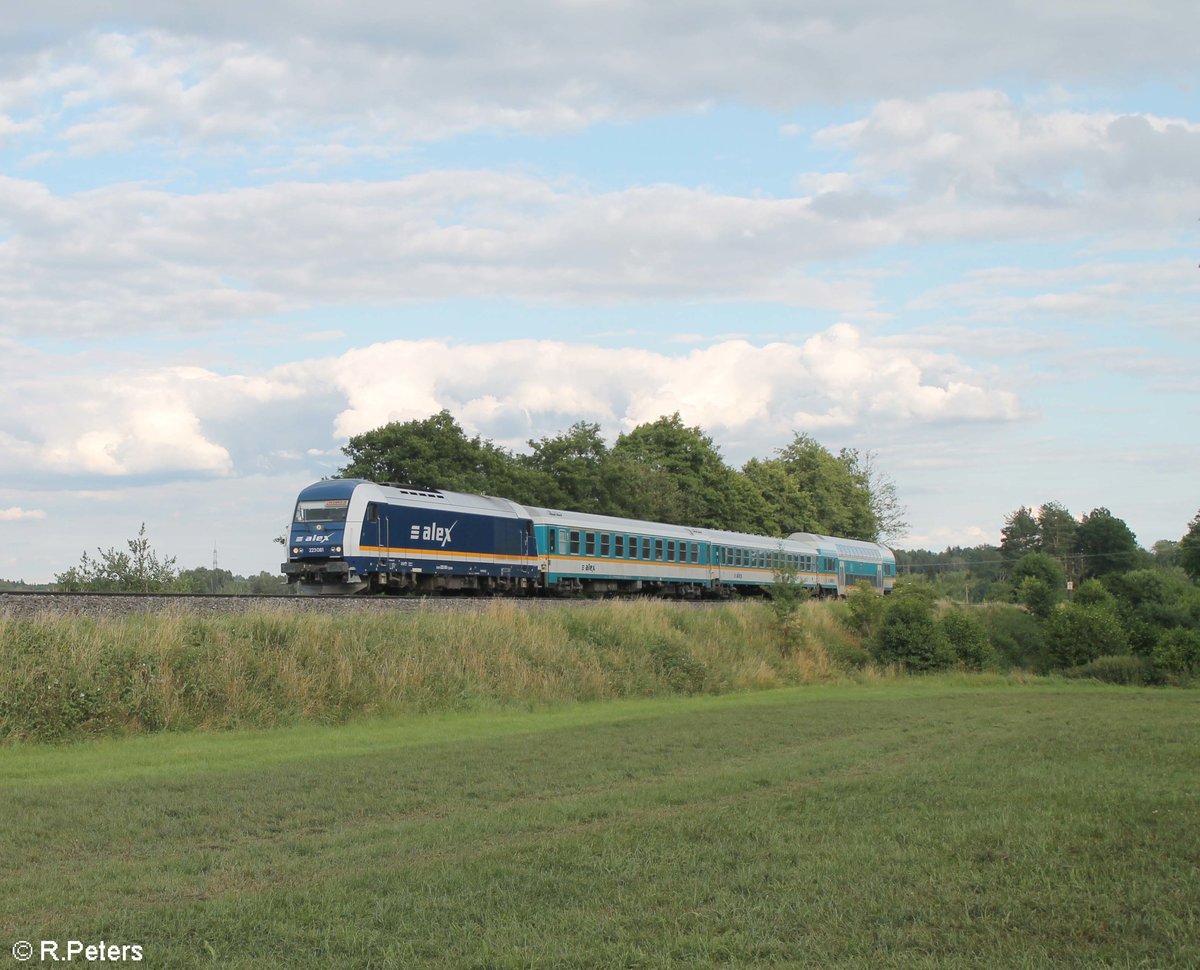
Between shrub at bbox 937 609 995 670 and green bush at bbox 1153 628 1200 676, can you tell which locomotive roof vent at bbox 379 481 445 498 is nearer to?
shrub at bbox 937 609 995 670

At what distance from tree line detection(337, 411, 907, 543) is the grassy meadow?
39.3m

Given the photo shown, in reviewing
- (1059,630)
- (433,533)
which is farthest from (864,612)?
(433,533)

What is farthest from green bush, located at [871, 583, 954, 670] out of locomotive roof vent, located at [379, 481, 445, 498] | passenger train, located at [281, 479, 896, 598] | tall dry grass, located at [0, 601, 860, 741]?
locomotive roof vent, located at [379, 481, 445, 498]

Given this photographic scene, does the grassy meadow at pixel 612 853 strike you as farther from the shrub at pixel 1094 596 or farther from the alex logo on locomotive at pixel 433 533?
the shrub at pixel 1094 596

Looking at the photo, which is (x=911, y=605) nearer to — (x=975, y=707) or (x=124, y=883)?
(x=975, y=707)

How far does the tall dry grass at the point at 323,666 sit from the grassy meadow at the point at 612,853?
3.83 ft

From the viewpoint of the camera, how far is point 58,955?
589 centimetres

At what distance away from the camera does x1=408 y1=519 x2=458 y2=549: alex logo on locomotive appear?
31.4 metres

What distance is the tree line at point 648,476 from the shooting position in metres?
54.7

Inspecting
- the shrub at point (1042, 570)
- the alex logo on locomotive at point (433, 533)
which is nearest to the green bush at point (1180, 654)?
the shrub at point (1042, 570)

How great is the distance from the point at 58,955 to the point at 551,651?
739 inches

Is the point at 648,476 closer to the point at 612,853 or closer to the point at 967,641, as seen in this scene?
the point at 967,641

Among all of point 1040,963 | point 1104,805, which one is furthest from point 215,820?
point 1104,805

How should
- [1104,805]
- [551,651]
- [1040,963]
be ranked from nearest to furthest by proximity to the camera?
[1040,963], [1104,805], [551,651]
